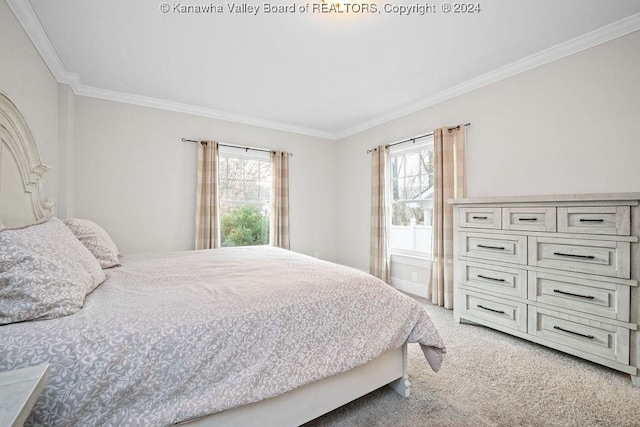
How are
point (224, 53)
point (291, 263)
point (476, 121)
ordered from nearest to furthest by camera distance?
point (291, 263), point (224, 53), point (476, 121)

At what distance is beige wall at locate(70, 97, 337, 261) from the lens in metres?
3.11

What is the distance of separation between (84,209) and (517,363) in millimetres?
4463

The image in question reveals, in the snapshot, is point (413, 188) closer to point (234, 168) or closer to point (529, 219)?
point (529, 219)

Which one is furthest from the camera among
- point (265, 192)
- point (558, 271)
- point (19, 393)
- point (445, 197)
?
point (265, 192)

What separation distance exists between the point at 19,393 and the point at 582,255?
2915mm

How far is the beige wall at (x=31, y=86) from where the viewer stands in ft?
6.05

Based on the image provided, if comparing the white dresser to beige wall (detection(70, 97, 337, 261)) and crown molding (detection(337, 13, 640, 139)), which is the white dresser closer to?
crown molding (detection(337, 13, 640, 139))

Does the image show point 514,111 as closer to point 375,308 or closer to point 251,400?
point 375,308

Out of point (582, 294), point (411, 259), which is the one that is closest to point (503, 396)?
point (582, 294)

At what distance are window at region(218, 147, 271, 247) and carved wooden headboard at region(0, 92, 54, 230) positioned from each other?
1.98 meters

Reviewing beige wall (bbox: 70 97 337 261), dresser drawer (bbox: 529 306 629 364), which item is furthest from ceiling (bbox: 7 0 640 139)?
dresser drawer (bbox: 529 306 629 364)

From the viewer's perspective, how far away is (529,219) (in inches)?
87.5

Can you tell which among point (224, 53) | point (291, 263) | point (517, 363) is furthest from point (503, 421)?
point (224, 53)

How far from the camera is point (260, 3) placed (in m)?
1.88
